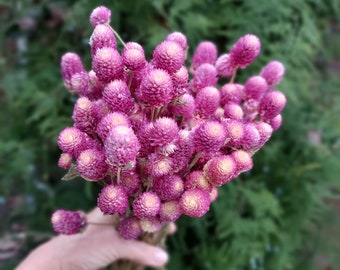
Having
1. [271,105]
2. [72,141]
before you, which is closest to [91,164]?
[72,141]

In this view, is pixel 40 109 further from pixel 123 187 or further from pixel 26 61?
pixel 123 187

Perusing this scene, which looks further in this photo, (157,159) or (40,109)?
(40,109)

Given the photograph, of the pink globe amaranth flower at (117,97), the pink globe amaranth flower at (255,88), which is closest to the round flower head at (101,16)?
the pink globe amaranth flower at (117,97)

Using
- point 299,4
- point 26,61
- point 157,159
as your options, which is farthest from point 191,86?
point 26,61

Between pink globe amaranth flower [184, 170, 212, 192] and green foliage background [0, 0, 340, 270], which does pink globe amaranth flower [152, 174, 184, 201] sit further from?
green foliage background [0, 0, 340, 270]

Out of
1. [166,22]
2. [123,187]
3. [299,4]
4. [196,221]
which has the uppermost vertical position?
[299,4]

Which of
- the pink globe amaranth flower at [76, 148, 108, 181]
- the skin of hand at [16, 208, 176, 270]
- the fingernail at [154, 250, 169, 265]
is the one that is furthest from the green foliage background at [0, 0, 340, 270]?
the pink globe amaranth flower at [76, 148, 108, 181]
